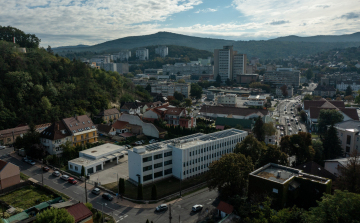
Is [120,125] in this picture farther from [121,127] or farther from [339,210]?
[339,210]

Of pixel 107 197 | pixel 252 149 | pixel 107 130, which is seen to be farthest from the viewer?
pixel 107 130

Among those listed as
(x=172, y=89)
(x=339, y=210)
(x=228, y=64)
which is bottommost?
(x=339, y=210)

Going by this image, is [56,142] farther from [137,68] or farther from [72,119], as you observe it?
[137,68]

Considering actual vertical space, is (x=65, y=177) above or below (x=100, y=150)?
below

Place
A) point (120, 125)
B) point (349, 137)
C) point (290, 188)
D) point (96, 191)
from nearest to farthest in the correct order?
point (290, 188)
point (96, 191)
point (349, 137)
point (120, 125)

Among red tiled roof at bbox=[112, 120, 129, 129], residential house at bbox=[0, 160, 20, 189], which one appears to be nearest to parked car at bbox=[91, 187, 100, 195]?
residential house at bbox=[0, 160, 20, 189]

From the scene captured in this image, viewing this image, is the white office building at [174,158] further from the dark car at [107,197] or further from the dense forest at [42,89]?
the dense forest at [42,89]

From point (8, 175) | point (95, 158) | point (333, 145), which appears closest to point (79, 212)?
point (8, 175)

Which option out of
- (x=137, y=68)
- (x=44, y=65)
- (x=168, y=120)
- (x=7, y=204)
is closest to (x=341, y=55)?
(x=137, y=68)

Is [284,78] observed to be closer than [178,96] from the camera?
No
